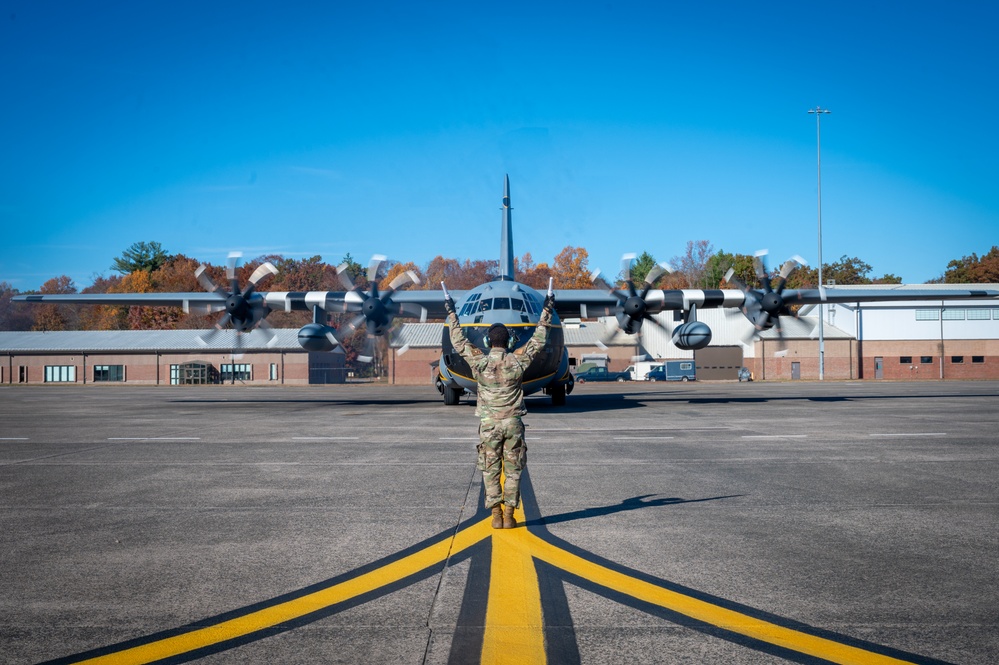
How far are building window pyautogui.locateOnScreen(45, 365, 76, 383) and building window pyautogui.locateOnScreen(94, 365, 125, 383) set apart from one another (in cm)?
246

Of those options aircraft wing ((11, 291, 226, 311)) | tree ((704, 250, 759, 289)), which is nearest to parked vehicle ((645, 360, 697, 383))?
tree ((704, 250, 759, 289))

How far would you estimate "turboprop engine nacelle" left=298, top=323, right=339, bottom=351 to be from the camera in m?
28.4

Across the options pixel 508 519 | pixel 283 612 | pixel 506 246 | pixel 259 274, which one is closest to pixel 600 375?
pixel 506 246

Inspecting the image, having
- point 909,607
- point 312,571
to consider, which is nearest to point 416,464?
point 312,571

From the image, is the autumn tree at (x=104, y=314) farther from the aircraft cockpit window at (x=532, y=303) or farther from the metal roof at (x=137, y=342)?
the aircraft cockpit window at (x=532, y=303)

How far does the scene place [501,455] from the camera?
25.4ft

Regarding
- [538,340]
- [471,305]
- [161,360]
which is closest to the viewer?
[538,340]

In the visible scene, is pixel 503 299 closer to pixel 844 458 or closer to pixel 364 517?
pixel 844 458

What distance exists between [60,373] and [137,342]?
836cm

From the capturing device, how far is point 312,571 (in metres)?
6.04

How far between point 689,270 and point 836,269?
20.9 metres

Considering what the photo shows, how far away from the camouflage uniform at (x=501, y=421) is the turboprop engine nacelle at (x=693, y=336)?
73.1ft

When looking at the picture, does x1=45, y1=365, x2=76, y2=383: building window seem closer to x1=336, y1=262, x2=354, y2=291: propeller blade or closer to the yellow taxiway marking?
x1=336, y1=262, x2=354, y2=291: propeller blade

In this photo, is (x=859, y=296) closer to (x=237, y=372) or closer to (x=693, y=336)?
(x=693, y=336)
